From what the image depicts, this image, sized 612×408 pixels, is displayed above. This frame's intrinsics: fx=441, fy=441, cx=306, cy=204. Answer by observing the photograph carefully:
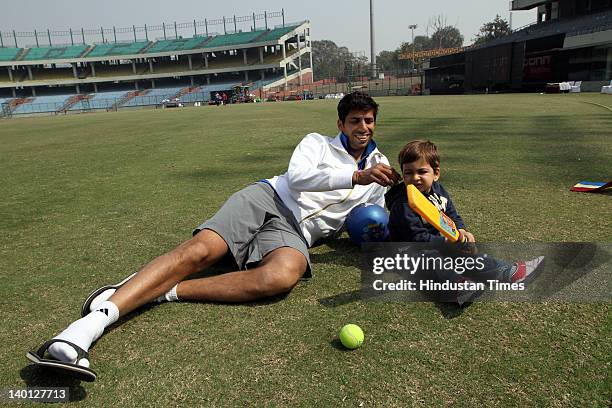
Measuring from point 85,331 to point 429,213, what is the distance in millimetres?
2228

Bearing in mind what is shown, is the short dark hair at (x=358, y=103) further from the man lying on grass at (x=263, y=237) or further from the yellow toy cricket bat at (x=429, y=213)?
the yellow toy cricket bat at (x=429, y=213)

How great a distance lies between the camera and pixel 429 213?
2.96 meters

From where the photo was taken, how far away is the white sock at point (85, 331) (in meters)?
2.30

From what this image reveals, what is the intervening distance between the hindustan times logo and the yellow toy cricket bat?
0.16 metres

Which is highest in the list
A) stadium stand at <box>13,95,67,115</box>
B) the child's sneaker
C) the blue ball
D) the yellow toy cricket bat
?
stadium stand at <box>13,95,67,115</box>

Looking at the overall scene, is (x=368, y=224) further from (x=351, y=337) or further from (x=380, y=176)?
(x=351, y=337)

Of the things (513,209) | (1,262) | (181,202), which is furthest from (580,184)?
(1,262)

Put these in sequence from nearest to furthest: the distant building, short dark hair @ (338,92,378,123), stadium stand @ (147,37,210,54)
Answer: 1. short dark hair @ (338,92,378,123)
2. the distant building
3. stadium stand @ (147,37,210,54)

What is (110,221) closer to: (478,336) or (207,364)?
(207,364)

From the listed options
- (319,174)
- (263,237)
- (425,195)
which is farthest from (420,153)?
(263,237)

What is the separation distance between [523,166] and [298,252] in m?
5.56

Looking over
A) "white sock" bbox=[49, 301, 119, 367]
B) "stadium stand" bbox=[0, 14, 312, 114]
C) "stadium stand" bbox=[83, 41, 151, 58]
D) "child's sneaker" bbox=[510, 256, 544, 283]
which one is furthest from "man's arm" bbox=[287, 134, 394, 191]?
"stadium stand" bbox=[83, 41, 151, 58]

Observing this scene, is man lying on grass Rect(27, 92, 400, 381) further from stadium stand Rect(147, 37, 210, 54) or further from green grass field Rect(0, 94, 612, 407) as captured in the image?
stadium stand Rect(147, 37, 210, 54)

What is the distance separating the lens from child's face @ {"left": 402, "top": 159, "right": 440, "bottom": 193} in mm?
3379
